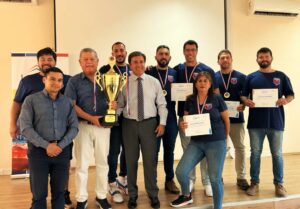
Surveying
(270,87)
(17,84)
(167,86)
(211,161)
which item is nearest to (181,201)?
(211,161)

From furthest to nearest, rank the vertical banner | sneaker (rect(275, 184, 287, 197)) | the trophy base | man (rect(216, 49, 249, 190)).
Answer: the vertical banner → man (rect(216, 49, 249, 190)) → sneaker (rect(275, 184, 287, 197)) → the trophy base

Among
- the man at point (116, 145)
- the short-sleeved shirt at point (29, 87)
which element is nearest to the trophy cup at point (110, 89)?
the man at point (116, 145)

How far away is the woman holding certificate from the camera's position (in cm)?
279

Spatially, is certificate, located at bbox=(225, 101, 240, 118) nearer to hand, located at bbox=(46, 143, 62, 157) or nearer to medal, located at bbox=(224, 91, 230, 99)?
medal, located at bbox=(224, 91, 230, 99)

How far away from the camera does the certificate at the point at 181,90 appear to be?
126 inches

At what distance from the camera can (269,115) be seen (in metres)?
3.24

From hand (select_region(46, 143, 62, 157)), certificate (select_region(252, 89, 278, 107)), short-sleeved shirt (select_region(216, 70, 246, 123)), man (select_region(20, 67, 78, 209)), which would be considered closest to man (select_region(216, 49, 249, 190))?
short-sleeved shirt (select_region(216, 70, 246, 123))

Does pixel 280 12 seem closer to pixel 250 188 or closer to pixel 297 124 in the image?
pixel 297 124

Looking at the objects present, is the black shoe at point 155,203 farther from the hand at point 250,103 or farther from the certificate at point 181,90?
the hand at point 250,103

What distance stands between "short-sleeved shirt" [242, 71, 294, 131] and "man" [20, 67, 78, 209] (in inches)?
78.8

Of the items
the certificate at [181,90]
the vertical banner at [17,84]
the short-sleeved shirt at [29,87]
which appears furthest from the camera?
the vertical banner at [17,84]

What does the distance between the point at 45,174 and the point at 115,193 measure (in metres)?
0.95

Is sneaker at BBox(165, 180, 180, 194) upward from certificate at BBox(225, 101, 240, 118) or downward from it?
downward

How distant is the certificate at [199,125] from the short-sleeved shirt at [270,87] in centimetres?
82
